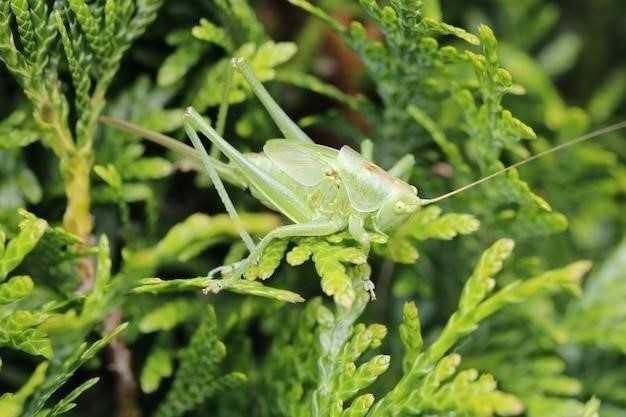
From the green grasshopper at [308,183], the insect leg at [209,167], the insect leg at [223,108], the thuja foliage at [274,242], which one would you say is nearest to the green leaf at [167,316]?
the thuja foliage at [274,242]

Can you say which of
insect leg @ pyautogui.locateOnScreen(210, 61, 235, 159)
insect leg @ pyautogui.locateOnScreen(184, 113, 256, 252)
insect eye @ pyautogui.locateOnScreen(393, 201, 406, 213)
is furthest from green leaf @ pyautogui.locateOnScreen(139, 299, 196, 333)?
insect eye @ pyautogui.locateOnScreen(393, 201, 406, 213)

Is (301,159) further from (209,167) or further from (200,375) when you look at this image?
(200,375)

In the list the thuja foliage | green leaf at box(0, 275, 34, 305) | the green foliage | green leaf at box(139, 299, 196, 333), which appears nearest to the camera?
green leaf at box(0, 275, 34, 305)

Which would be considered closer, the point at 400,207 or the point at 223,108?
the point at 400,207

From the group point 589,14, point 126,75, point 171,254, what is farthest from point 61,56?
point 589,14

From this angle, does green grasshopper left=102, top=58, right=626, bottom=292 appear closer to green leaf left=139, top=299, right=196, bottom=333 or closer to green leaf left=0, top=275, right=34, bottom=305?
green leaf left=139, top=299, right=196, bottom=333

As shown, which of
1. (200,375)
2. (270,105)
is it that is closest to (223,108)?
(270,105)
